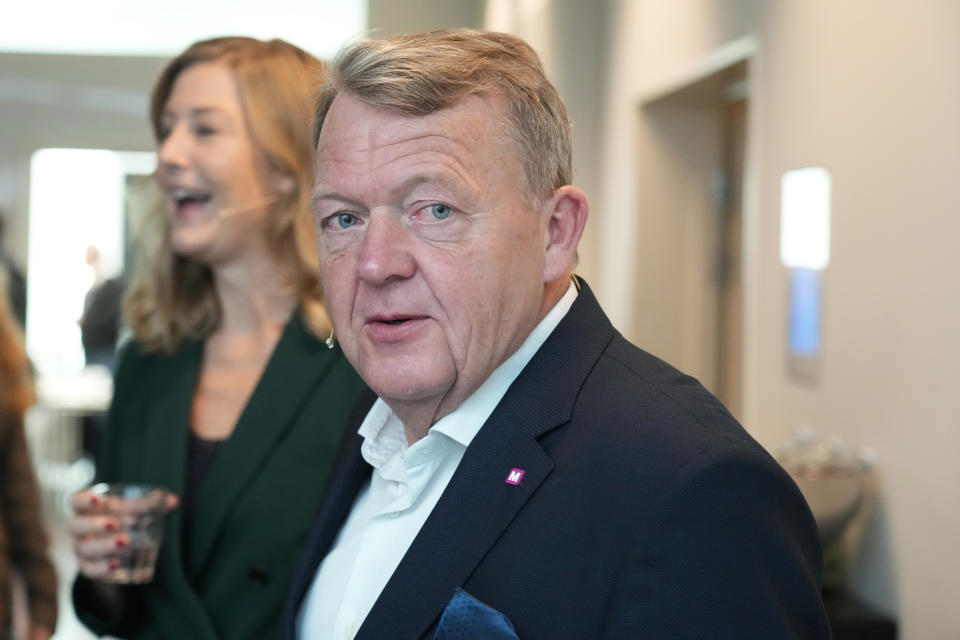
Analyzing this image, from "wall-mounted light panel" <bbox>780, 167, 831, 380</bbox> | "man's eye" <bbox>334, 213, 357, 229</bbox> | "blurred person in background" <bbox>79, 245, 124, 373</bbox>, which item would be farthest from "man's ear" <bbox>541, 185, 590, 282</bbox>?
"blurred person in background" <bbox>79, 245, 124, 373</bbox>

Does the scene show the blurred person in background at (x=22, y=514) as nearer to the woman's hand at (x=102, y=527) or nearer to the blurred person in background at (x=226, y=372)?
the blurred person in background at (x=226, y=372)

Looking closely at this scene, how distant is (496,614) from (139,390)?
48.1 inches

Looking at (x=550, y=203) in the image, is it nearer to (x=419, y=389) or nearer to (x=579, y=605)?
(x=419, y=389)

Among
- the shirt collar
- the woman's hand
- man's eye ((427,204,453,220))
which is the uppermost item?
man's eye ((427,204,453,220))

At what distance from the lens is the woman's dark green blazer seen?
Answer: 6.13 ft

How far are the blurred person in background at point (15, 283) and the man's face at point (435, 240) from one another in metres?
6.78

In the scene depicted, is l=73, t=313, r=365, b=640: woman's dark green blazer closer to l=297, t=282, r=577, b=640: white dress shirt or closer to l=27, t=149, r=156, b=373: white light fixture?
l=297, t=282, r=577, b=640: white dress shirt

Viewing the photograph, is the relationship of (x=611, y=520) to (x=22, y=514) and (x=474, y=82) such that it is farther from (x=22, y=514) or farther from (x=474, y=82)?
(x=22, y=514)

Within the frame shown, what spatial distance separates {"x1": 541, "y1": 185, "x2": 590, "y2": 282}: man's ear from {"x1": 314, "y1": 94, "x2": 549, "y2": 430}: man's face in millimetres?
16

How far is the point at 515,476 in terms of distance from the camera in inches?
47.5

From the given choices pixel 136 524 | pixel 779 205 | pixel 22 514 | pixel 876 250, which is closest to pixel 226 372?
pixel 136 524

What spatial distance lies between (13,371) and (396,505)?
1219 mm

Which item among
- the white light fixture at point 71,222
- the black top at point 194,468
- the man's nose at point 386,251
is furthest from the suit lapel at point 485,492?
the white light fixture at point 71,222

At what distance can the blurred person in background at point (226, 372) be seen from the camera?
6.16 feet
